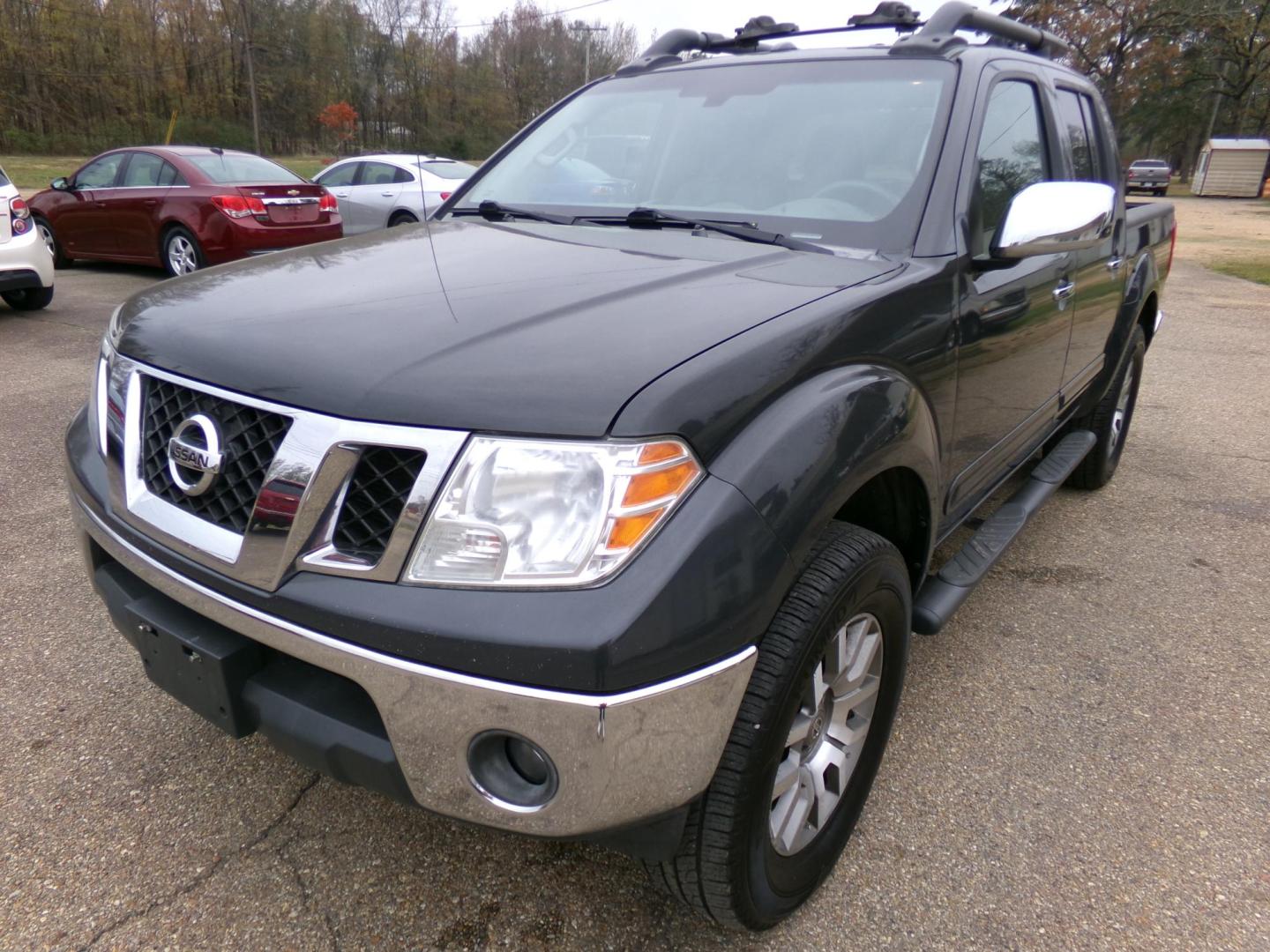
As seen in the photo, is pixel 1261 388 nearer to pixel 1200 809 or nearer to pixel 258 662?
pixel 1200 809

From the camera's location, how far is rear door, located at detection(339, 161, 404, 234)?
11.5 m

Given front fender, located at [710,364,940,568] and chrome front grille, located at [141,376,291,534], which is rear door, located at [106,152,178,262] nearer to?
chrome front grille, located at [141,376,291,534]

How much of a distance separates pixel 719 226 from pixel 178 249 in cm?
847

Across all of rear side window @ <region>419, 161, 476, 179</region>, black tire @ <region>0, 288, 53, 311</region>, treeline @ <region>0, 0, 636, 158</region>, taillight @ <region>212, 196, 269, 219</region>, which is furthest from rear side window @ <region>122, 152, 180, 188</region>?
treeline @ <region>0, 0, 636, 158</region>


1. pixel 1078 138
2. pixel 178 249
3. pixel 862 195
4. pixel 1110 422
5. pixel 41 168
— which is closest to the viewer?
pixel 862 195

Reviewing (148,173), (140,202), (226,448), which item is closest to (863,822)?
(226,448)

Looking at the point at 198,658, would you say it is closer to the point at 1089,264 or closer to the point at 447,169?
the point at 1089,264

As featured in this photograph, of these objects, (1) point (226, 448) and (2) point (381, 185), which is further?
(2) point (381, 185)

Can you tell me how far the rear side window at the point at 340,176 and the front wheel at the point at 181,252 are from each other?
3271mm

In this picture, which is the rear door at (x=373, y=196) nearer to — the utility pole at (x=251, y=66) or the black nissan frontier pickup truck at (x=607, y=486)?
the black nissan frontier pickup truck at (x=607, y=486)

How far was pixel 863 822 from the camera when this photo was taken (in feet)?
6.95

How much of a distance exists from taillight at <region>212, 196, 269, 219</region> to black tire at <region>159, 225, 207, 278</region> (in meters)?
0.48

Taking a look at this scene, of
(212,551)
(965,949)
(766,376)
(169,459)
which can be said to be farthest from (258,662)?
(965,949)

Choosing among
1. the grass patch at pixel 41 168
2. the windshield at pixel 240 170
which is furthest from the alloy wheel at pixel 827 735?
the grass patch at pixel 41 168
